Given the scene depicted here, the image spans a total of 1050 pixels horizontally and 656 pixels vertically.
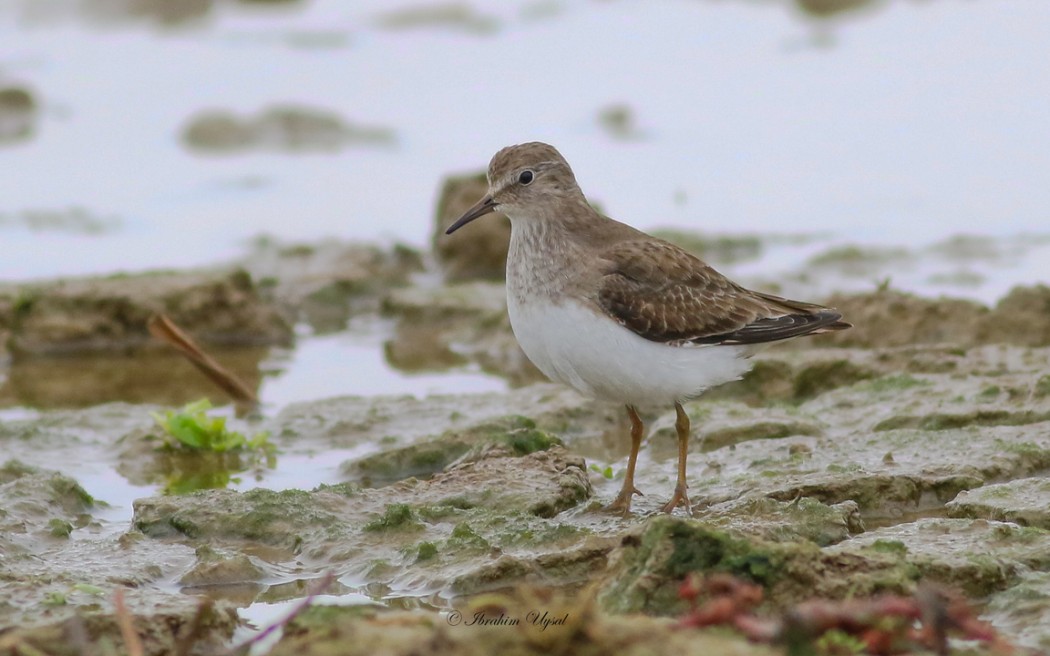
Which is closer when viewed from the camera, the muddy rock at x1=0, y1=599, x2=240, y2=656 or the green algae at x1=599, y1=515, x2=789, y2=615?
the muddy rock at x1=0, y1=599, x2=240, y2=656

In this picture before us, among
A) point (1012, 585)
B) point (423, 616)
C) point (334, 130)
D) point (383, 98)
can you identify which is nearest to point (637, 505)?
point (1012, 585)

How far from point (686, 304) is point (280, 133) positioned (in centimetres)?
1099

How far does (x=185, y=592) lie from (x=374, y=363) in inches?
198

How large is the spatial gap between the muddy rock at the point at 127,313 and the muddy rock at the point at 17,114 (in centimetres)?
647

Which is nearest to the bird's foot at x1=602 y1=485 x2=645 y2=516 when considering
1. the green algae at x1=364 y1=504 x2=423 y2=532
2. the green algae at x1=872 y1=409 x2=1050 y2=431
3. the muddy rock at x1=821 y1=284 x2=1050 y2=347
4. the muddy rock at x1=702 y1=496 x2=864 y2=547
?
the muddy rock at x1=702 y1=496 x2=864 y2=547

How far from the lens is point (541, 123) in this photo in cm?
1680

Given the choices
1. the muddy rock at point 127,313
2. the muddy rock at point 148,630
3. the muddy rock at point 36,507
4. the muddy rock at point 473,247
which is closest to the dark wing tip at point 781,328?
the muddy rock at point 148,630

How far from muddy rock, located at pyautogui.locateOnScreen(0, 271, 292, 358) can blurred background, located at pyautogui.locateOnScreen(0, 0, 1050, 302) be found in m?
1.91

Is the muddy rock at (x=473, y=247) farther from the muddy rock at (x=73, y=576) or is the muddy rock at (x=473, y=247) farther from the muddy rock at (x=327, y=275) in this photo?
the muddy rock at (x=73, y=576)

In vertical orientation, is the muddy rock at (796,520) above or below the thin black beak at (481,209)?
below

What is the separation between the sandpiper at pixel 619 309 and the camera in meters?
7.01

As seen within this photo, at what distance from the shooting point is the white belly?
22.8 feet

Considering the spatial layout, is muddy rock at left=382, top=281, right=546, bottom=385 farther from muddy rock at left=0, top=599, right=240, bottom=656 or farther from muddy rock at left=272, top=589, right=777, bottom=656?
muddy rock at left=272, top=589, right=777, bottom=656

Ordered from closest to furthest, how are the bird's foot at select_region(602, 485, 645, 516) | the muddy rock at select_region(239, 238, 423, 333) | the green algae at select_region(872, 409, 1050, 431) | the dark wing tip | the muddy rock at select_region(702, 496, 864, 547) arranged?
the muddy rock at select_region(702, 496, 864, 547), the bird's foot at select_region(602, 485, 645, 516), the dark wing tip, the green algae at select_region(872, 409, 1050, 431), the muddy rock at select_region(239, 238, 423, 333)
